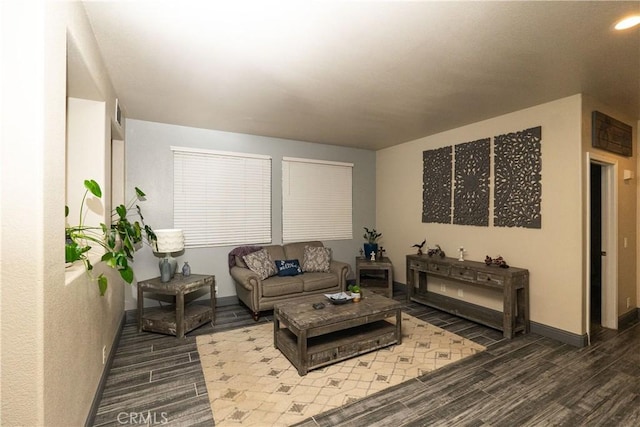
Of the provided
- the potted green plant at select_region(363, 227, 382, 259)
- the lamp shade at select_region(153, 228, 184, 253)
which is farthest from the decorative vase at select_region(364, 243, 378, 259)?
the lamp shade at select_region(153, 228, 184, 253)

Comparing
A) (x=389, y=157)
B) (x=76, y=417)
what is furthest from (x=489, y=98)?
(x=76, y=417)

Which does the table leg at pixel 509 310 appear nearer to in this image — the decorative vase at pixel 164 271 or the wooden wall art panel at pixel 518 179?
the wooden wall art panel at pixel 518 179

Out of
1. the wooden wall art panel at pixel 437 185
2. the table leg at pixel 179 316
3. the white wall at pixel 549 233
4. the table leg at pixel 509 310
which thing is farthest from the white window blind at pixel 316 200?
the table leg at pixel 509 310

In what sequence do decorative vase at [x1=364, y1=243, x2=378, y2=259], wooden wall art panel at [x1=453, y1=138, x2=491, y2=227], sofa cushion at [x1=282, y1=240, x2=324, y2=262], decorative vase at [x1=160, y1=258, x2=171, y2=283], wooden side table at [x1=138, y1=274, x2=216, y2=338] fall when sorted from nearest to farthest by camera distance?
wooden side table at [x1=138, y1=274, x2=216, y2=338], decorative vase at [x1=160, y1=258, x2=171, y2=283], wooden wall art panel at [x1=453, y1=138, x2=491, y2=227], sofa cushion at [x1=282, y1=240, x2=324, y2=262], decorative vase at [x1=364, y1=243, x2=378, y2=259]

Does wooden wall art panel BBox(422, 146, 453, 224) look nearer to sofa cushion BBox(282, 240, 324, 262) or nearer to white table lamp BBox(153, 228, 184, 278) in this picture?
sofa cushion BBox(282, 240, 324, 262)

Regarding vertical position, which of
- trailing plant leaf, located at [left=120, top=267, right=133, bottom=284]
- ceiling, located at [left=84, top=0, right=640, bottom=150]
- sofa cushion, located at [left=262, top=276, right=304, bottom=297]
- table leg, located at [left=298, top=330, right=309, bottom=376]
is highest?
ceiling, located at [left=84, top=0, right=640, bottom=150]

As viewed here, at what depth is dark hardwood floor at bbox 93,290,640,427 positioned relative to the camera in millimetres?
2062

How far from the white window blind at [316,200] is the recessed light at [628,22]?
12.9ft

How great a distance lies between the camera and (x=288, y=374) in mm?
2625

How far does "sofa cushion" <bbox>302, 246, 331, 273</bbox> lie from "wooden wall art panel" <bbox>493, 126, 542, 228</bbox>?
8.01ft

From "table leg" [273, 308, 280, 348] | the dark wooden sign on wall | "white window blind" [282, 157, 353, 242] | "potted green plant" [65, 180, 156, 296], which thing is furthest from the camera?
"white window blind" [282, 157, 353, 242]

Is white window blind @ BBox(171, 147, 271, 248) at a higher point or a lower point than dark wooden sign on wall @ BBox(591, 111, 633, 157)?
lower

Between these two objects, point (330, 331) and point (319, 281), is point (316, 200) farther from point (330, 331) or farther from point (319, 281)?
point (330, 331)

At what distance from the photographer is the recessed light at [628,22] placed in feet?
6.17
